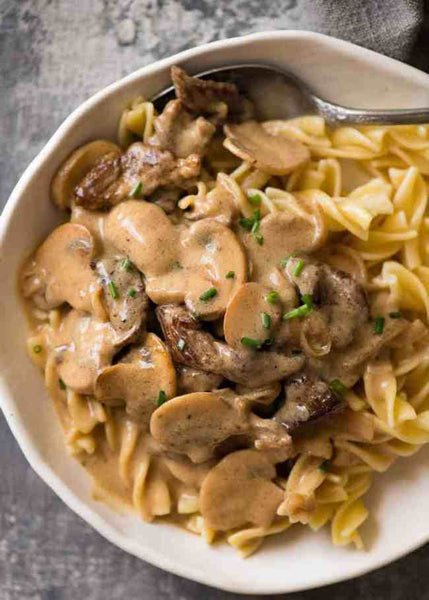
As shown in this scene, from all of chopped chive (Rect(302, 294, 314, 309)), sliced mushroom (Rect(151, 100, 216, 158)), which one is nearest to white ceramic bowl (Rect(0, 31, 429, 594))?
sliced mushroom (Rect(151, 100, 216, 158))

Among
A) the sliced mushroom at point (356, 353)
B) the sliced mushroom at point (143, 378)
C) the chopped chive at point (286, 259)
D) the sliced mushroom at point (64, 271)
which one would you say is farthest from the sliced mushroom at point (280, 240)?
the sliced mushroom at point (64, 271)

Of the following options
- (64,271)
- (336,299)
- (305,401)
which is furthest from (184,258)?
(305,401)

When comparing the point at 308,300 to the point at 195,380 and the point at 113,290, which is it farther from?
the point at 113,290

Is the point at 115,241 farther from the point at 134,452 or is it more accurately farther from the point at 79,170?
the point at 134,452

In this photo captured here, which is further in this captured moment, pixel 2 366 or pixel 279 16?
pixel 279 16

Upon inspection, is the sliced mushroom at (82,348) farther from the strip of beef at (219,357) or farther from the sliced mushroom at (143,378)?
the strip of beef at (219,357)

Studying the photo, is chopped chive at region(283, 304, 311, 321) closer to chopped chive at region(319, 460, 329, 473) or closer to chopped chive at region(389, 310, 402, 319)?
chopped chive at region(389, 310, 402, 319)

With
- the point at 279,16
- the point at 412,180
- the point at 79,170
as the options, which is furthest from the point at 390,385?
the point at 279,16
